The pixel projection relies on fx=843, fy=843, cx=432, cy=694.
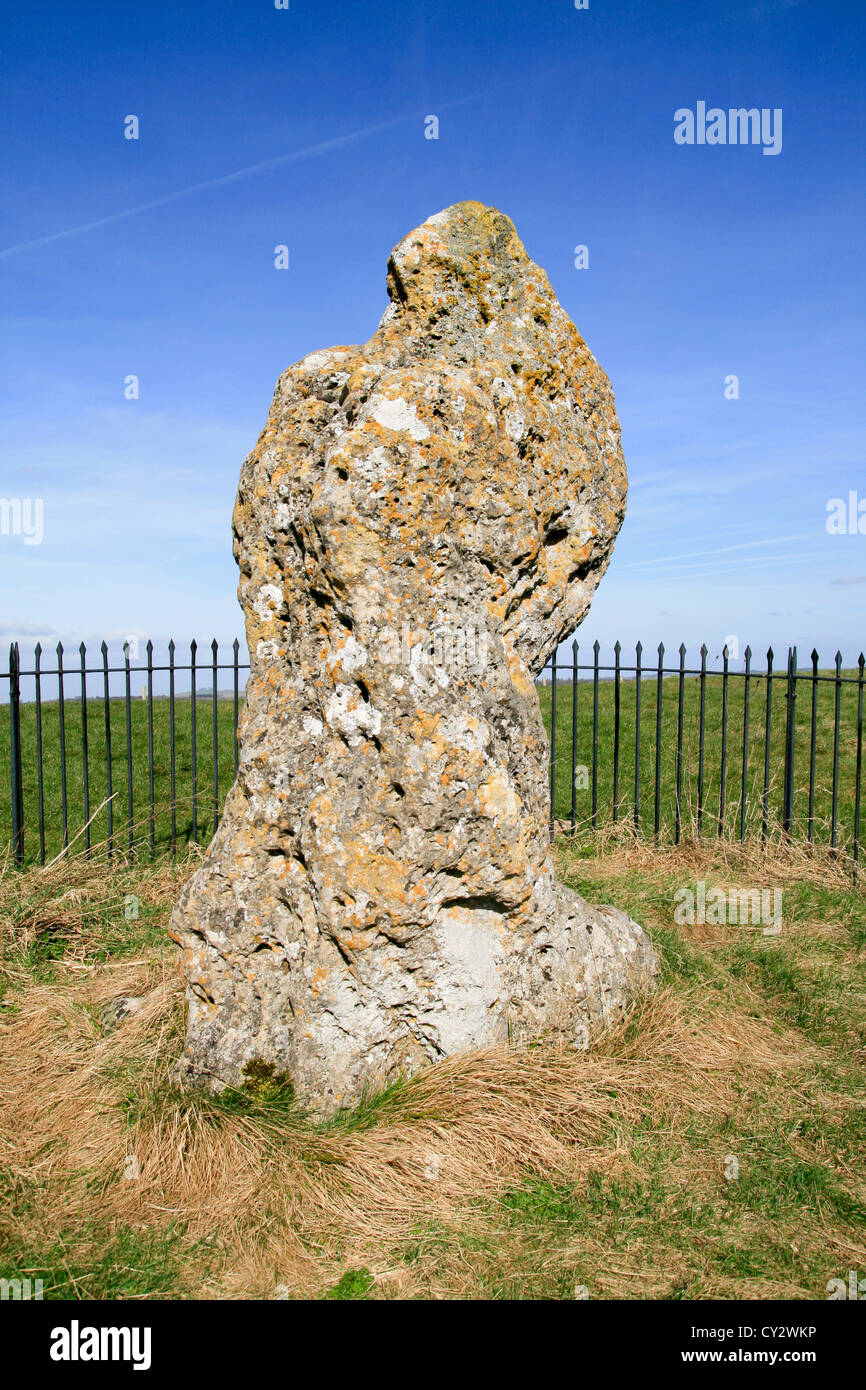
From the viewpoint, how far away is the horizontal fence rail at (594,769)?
7.25 m

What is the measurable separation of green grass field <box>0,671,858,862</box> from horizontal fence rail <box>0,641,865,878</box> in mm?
32

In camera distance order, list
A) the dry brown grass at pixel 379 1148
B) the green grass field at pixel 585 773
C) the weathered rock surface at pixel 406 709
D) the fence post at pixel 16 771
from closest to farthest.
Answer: the dry brown grass at pixel 379 1148, the weathered rock surface at pixel 406 709, the fence post at pixel 16 771, the green grass field at pixel 585 773

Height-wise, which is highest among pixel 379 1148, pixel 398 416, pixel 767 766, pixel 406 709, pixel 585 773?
pixel 398 416

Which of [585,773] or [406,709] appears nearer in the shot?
[406,709]

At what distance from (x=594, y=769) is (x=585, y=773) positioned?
993 mm

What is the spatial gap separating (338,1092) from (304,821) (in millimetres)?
1111

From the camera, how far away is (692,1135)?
3533mm

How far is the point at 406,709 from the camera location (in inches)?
133

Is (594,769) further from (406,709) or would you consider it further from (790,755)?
(406,709)

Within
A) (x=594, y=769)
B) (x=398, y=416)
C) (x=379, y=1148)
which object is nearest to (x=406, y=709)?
(x=398, y=416)

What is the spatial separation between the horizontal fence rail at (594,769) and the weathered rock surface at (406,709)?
4.19 ft

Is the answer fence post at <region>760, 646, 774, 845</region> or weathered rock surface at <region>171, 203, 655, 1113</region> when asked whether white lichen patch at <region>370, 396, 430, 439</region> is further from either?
fence post at <region>760, 646, 774, 845</region>

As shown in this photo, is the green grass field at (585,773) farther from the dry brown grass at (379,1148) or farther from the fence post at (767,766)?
the dry brown grass at (379,1148)

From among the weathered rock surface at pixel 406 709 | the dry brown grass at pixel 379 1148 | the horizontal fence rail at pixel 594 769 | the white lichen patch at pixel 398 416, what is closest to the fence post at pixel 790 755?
the horizontal fence rail at pixel 594 769
